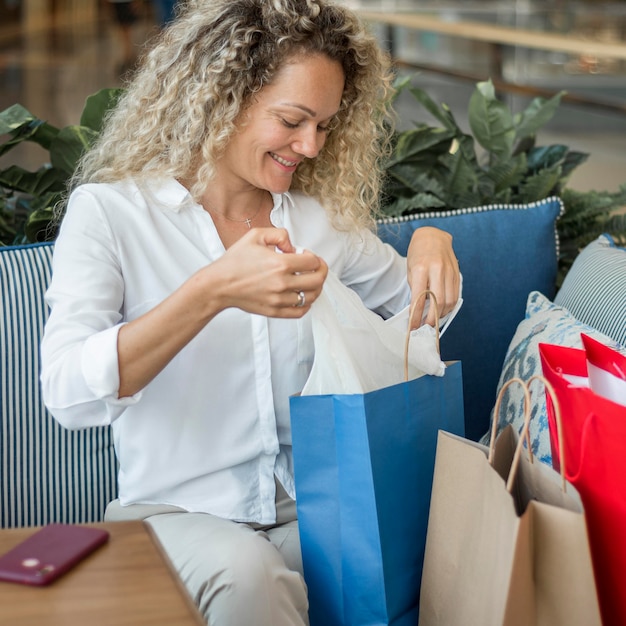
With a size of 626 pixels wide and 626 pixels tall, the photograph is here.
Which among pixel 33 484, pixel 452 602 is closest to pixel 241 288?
pixel 452 602

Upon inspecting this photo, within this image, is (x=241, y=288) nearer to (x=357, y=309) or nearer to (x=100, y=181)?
(x=357, y=309)

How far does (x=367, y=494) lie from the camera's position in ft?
4.17

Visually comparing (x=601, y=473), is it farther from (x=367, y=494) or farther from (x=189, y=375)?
(x=189, y=375)

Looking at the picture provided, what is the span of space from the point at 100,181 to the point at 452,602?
0.85 meters

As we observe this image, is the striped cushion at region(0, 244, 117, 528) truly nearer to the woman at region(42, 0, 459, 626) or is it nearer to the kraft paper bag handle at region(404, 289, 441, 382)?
the woman at region(42, 0, 459, 626)

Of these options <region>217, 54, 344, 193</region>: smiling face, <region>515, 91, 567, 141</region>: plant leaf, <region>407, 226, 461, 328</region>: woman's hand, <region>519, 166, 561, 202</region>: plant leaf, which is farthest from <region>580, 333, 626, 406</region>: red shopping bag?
<region>515, 91, 567, 141</region>: plant leaf

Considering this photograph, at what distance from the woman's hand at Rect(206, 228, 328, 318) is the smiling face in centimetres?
33

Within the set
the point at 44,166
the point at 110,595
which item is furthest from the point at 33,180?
the point at 110,595

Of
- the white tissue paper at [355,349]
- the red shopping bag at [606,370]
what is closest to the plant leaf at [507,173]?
the white tissue paper at [355,349]

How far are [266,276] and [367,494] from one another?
1.07ft

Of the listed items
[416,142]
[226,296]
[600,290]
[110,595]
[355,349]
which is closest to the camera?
[110,595]

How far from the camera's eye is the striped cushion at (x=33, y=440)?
5.26 ft

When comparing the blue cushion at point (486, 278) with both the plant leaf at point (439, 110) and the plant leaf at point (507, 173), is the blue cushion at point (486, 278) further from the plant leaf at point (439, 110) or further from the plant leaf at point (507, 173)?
the plant leaf at point (439, 110)

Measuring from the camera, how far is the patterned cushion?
1538mm
